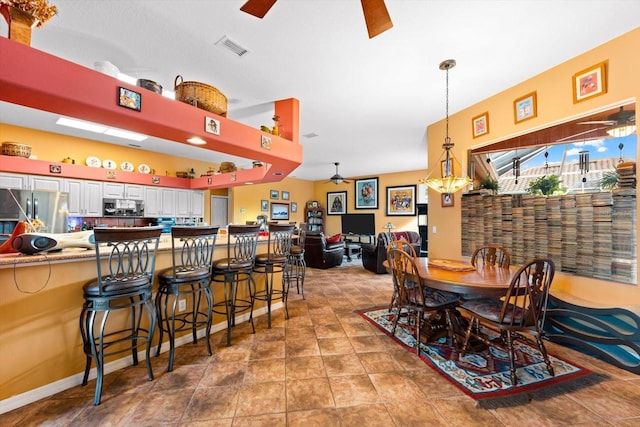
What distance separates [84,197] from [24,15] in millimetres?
4160

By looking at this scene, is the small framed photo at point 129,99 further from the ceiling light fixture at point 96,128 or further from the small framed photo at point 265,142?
the ceiling light fixture at point 96,128

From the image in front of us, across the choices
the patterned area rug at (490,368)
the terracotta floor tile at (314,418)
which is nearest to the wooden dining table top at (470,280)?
the patterned area rug at (490,368)

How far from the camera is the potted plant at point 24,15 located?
1.58 metres

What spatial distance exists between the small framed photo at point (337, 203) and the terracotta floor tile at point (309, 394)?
7.86 metres

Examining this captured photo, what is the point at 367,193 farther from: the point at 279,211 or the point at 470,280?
the point at 470,280

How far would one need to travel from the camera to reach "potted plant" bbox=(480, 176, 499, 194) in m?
3.31

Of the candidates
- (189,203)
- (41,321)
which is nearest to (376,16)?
(41,321)

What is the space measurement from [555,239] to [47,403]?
4.56 meters

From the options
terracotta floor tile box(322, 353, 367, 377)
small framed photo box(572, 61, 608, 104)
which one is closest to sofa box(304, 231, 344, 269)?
terracotta floor tile box(322, 353, 367, 377)

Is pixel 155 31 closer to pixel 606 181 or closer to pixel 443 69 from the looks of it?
pixel 443 69

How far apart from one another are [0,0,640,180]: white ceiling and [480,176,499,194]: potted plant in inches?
42.2

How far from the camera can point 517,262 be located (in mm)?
3016

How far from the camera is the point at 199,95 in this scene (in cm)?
252

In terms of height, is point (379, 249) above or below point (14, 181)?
below
